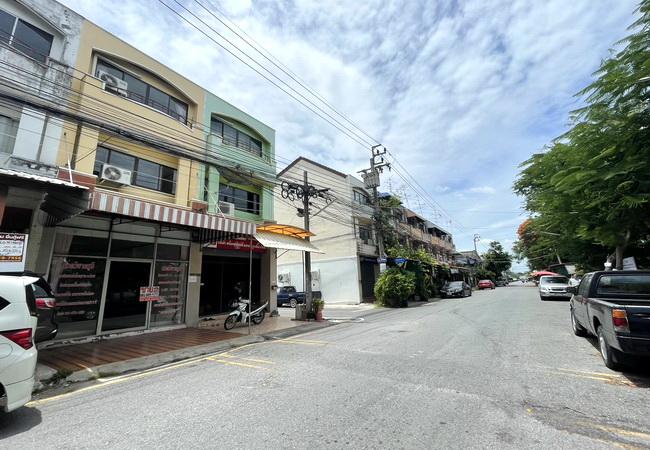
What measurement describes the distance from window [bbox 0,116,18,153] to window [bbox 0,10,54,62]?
211 centimetres

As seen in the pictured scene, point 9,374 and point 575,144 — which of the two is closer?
point 9,374

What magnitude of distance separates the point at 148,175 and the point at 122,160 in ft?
3.19

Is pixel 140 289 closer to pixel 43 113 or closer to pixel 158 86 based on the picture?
pixel 43 113

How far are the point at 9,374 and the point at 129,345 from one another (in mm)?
5510

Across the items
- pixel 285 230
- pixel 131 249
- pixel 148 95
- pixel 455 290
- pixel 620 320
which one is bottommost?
pixel 620 320

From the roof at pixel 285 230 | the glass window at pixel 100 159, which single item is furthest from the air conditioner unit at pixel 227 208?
the glass window at pixel 100 159

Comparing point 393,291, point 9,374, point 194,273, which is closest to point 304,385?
point 9,374

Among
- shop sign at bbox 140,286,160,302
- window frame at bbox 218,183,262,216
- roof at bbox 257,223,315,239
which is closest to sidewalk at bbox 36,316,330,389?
shop sign at bbox 140,286,160,302

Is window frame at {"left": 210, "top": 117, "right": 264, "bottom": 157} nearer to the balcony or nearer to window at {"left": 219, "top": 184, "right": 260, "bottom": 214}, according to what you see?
window at {"left": 219, "top": 184, "right": 260, "bottom": 214}

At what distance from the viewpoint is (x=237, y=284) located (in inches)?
597

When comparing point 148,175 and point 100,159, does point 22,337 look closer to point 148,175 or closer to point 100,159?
point 100,159

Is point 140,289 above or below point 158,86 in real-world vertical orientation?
below

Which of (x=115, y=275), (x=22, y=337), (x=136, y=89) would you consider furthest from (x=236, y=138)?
(x=22, y=337)

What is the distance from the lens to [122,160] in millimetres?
11117
